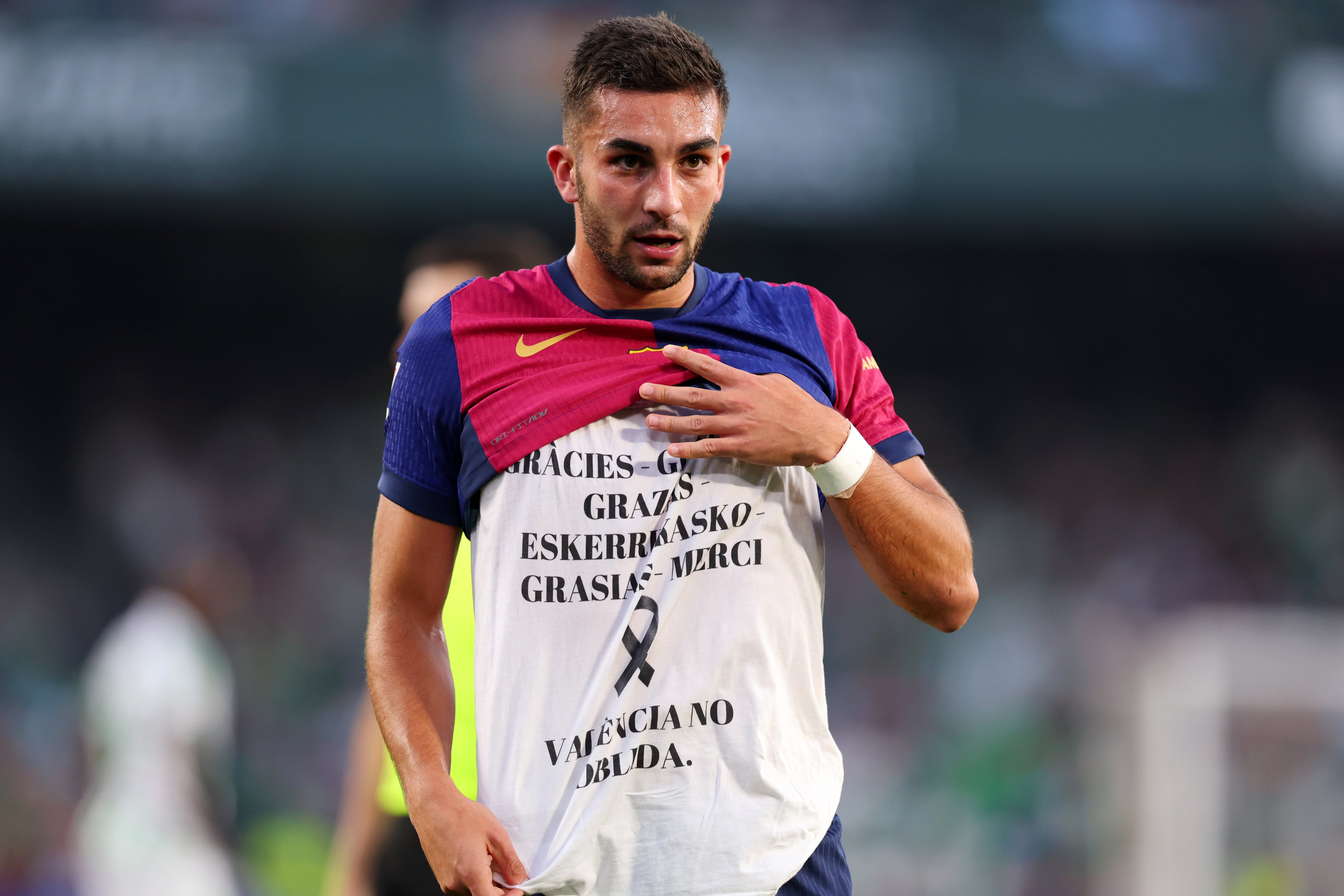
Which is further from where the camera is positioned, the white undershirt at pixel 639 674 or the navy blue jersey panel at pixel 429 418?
the navy blue jersey panel at pixel 429 418

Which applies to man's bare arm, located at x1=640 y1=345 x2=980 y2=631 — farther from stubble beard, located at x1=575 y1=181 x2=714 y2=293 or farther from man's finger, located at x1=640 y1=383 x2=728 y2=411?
stubble beard, located at x1=575 y1=181 x2=714 y2=293

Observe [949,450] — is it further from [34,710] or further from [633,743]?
[633,743]

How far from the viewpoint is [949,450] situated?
523 inches

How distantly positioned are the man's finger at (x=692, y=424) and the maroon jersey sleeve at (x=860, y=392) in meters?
0.26

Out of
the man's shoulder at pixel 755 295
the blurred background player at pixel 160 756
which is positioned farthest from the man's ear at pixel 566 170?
the blurred background player at pixel 160 756

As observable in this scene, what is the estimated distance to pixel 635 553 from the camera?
Result: 2004 mm

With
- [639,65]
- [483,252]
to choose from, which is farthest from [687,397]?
[483,252]

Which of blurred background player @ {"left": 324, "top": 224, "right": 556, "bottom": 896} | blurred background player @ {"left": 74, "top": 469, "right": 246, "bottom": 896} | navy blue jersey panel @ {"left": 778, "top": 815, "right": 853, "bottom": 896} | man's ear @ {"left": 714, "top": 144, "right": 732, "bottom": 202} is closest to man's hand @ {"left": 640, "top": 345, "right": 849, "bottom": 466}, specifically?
man's ear @ {"left": 714, "top": 144, "right": 732, "bottom": 202}

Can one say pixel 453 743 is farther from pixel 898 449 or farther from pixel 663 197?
pixel 663 197

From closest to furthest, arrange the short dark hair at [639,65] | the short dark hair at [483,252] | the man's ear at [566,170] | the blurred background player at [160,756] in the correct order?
the short dark hair at [639,65] → the man's ear at [566,170] → the short dark hair at [483,252] → the blurred background player at [160,756]

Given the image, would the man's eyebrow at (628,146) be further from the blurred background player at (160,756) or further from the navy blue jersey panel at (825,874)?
the blurred background player at (160,756)

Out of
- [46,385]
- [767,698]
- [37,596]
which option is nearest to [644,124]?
[767,698]

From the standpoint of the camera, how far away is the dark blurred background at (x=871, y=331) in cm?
973

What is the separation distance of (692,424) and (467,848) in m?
0.63
